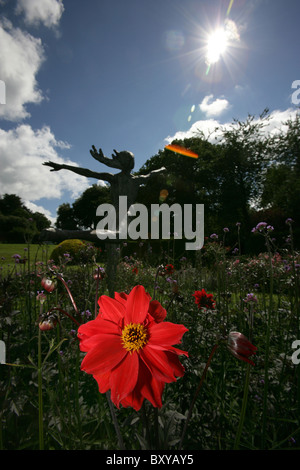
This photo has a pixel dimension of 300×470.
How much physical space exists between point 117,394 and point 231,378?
181 centimetres

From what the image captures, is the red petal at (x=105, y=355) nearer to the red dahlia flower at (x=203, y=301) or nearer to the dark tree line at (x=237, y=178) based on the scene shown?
the red dahlia flower at (x=203, y=301)

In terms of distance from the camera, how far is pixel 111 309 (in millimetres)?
632

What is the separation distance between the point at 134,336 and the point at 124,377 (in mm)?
90

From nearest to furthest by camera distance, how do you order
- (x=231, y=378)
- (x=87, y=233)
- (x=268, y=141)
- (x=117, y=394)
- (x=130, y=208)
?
(x=117, y=394) < (x=231, y=378) < (x=87, y=233) < (x=130, y=208) < (x=268, y=141)

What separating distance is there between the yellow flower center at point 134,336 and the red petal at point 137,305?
16 mm

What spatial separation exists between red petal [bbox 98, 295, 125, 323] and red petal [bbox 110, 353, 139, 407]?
0.11m

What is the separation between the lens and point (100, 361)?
0.54 m

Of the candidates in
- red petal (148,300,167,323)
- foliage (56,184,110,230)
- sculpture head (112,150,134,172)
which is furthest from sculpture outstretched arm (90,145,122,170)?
foliage (56,184,110,230)

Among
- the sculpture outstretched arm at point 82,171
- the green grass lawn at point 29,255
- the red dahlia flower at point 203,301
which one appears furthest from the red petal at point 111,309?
the sculpture outstretched arm at point 82,171

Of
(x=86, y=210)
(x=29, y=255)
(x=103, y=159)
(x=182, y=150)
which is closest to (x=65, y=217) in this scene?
(x=86, y=210)

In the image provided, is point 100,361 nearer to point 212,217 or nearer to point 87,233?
point 87,233

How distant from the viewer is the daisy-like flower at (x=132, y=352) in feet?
1.68

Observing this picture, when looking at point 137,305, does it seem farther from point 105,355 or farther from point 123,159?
point 123,159
